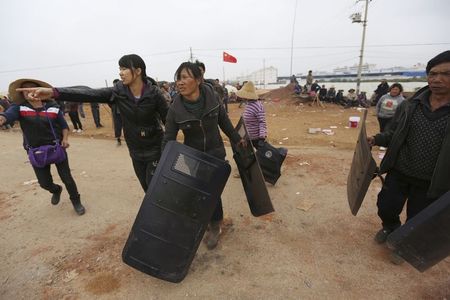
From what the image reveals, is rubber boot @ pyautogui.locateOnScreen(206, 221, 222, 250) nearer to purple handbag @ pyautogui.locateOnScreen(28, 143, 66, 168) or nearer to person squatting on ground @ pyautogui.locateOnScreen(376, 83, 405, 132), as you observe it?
purple handbag @ pyautogui.locateOnScreen(28, 143, 66, 168)

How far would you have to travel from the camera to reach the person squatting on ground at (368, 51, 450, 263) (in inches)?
73.1

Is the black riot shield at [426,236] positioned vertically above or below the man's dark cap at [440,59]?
below

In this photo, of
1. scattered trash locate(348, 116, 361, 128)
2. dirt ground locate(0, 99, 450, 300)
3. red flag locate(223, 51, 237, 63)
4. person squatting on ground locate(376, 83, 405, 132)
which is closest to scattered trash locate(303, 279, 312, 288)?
dirt ground locate(0, 99, 450, 300)

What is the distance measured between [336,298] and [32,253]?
2.85 m

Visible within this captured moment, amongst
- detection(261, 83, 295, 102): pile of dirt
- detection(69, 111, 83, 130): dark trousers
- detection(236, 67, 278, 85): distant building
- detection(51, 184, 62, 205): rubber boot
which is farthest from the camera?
detection(236, 67, 278, 85): distant building

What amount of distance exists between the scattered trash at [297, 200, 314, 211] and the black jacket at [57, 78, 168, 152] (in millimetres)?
1941

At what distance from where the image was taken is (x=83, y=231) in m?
2.98

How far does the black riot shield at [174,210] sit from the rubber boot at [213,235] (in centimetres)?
60

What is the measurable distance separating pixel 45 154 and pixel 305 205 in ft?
10.3

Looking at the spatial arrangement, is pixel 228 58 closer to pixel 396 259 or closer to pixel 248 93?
pixel 248 93

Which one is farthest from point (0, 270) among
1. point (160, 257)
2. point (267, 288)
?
point (267, 288)

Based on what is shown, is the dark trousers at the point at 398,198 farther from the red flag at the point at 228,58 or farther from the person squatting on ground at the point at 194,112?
the red flag at the point at 228,58

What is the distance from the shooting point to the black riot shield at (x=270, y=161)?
12.4 feet

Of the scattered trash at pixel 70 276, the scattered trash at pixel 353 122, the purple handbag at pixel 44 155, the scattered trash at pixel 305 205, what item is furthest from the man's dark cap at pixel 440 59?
the scattered trash at pixel 353 122
